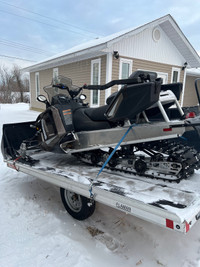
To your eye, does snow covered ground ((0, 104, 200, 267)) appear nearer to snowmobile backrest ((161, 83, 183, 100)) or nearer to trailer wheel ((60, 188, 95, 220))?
trailer wheel ((60, 188, 95, 220))

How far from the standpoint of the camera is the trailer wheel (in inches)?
100

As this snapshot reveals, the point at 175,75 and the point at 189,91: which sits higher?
the point at 175,75

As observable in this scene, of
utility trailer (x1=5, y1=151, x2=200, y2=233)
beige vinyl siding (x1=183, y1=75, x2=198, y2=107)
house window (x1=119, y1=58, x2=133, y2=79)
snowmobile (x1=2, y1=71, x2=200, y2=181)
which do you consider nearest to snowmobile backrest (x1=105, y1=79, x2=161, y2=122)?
snowmobile (x1=2, y1=71, x2=200, y2=181)

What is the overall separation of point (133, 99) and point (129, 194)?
0.98m

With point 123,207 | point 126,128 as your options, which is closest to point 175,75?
point 126,128

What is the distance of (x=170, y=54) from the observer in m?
11.2

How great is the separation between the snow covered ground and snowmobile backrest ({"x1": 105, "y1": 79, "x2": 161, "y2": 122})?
1.37 m

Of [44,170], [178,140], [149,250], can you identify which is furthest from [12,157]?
[178,140]

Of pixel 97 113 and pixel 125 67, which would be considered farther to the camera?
pixel 125 67

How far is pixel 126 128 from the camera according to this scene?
2.54 metres

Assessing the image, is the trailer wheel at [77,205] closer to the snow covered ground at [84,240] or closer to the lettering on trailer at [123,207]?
the snow covered ground at [84,240]

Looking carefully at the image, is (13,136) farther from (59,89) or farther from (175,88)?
(175,88)

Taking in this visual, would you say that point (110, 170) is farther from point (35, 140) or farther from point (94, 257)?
point (35, 140)

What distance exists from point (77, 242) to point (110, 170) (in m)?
1.07
